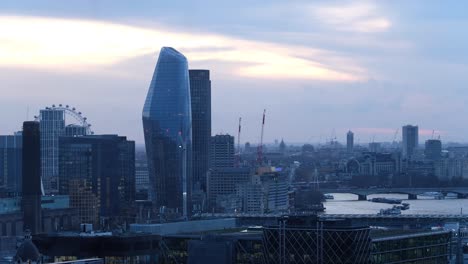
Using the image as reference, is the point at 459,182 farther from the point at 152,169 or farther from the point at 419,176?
the point at 152,169

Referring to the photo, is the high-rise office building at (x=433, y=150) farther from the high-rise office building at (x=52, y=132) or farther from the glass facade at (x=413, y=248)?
the glass facade at (x=413, y=248)

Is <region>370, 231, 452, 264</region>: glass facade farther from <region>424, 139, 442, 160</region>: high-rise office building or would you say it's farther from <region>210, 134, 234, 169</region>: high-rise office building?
<region>424, 139, 442, 160</region>: high-rise office building

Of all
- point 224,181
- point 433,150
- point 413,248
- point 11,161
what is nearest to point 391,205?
point 224,181

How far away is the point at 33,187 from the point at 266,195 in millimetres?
27525

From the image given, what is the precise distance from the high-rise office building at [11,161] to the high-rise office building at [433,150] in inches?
2868

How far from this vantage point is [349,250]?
26.1m

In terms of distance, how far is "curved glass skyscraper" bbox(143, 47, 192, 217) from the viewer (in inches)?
3118

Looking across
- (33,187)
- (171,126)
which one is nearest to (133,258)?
(33,187)

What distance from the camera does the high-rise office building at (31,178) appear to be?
55.0 metres

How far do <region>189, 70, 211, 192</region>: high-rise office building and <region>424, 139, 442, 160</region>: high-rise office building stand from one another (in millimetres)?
53183

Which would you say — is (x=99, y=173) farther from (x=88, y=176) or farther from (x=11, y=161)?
(x=11, y=161)

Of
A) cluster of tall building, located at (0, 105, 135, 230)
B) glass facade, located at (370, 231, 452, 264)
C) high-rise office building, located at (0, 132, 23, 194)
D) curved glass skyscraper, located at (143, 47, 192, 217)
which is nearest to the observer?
glass facade, located at (370, 231, 452, 264)

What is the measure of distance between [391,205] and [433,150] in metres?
59.8

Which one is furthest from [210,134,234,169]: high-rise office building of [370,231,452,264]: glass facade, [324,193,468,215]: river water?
[370,231,452,264]: glass facade
